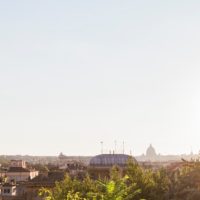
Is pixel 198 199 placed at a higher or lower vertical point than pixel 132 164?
lower

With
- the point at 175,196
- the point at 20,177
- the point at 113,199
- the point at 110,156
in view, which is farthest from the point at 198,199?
the point at 110,156

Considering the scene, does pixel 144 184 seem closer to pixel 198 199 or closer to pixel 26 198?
pixel 198 199

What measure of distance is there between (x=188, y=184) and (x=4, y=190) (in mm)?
45762

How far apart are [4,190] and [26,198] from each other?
12.3 meters

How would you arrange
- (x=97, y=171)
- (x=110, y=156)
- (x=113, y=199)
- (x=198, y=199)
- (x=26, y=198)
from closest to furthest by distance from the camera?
1. (x=113, y=199)
2. (x=198, y=199)
3. (x=26, y=198)
4. (x=97, y=171)
5. (x=110, y=156)

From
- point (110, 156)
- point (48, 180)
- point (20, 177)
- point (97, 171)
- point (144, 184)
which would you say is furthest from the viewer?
point (110, 156)

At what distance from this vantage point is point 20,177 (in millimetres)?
114250

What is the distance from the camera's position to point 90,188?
44.8 meters

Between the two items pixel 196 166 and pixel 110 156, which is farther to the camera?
pixel 110 156

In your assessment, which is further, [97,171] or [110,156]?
[110,156]

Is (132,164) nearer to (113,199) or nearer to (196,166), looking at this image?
(196,166)

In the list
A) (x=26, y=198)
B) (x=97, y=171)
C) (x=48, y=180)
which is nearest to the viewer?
(x=26, y=198)

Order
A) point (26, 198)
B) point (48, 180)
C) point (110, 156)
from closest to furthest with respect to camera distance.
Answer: point (26, 198) → point (48, 180) → point (110, 156)

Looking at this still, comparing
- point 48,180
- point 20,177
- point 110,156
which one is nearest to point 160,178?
point 48,180
